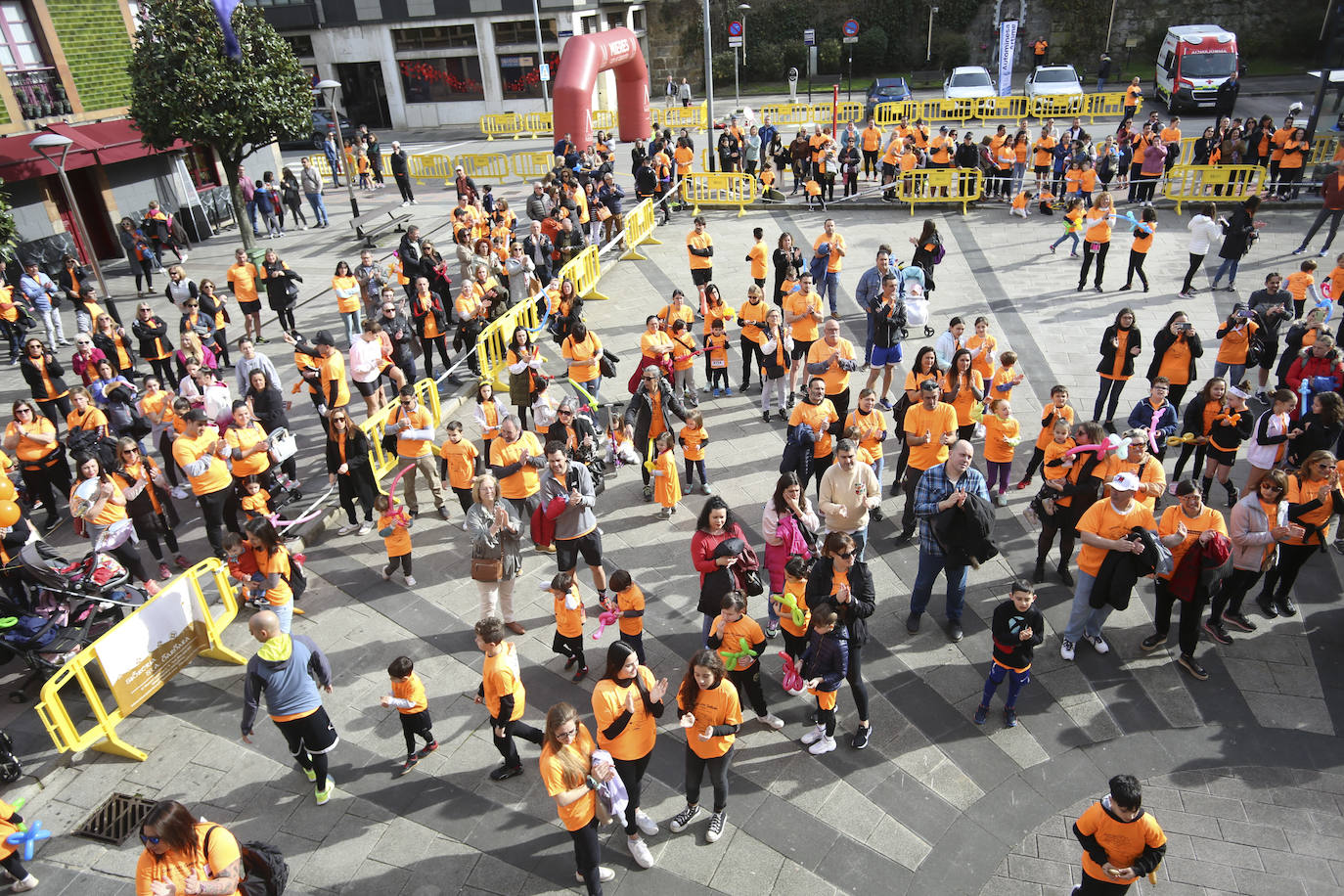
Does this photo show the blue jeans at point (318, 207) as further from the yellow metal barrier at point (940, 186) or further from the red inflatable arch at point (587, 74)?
the yellow metal barrier at point (940, 186)

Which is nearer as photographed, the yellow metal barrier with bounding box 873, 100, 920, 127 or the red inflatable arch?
the red inflatable arch

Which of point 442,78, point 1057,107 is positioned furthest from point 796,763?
point 442,78

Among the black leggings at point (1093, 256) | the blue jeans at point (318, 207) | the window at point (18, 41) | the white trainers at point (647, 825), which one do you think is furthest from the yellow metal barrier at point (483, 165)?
the white trainers at point (647, 825)

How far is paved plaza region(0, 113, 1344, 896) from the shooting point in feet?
19.2

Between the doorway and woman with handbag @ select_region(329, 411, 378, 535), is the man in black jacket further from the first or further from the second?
the doorway

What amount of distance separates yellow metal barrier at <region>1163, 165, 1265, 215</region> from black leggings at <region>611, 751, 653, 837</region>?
19100mm

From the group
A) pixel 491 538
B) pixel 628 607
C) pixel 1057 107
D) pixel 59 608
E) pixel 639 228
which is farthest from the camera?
pixel 1057 107

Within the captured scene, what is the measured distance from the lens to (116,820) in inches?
256

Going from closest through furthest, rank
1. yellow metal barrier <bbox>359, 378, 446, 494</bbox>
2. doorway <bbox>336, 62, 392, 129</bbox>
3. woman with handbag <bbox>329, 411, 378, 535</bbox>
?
woman with handbag <bbox>329, 411, 378, 535</bbox> < yellow metal barrier <bbox>359, 378, 446, 494</bbox> < doorway <bbox>336, 62, 392, 129</bbox>

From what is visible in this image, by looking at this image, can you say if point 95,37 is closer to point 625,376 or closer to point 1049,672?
point 625,376

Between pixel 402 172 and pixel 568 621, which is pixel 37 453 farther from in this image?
pixel 402 172

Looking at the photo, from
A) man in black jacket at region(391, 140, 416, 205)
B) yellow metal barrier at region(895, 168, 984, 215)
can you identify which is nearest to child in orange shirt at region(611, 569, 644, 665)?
yellow metal barrier at region(895, 168, 984, 215)

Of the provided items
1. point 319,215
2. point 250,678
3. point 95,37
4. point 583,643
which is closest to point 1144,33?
point 319,215

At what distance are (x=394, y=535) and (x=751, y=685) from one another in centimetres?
405
